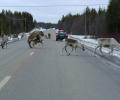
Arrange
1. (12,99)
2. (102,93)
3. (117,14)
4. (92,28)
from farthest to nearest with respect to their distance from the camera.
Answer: (92,28) → (117,14) → (102,93) → (12,99)

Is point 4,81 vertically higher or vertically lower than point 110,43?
lower

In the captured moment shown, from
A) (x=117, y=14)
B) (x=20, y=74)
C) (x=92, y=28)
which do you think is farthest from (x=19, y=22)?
(x=20, y=74)

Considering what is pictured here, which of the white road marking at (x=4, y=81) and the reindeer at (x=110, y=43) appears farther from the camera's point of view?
the reindeer at (x=110, y=43)

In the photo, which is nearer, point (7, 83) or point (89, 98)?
point (89, 98)

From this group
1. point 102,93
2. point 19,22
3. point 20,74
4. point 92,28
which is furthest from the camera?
point 19,22

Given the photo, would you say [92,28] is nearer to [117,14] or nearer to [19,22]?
[117,14]

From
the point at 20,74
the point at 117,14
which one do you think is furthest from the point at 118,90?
the point at 117,14

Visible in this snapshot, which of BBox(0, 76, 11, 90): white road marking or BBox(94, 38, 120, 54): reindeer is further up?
BBox(94, 38, 120, 54): reindeer

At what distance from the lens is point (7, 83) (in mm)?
13594

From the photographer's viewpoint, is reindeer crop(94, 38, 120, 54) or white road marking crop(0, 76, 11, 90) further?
reindeer crop(94, 38, 120, 54)

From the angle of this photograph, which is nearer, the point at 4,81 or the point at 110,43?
the point at 4,81

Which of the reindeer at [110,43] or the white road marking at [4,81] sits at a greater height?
the reindeer at [110,43]

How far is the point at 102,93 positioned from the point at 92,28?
330 feet

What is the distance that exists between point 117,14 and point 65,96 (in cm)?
8634
